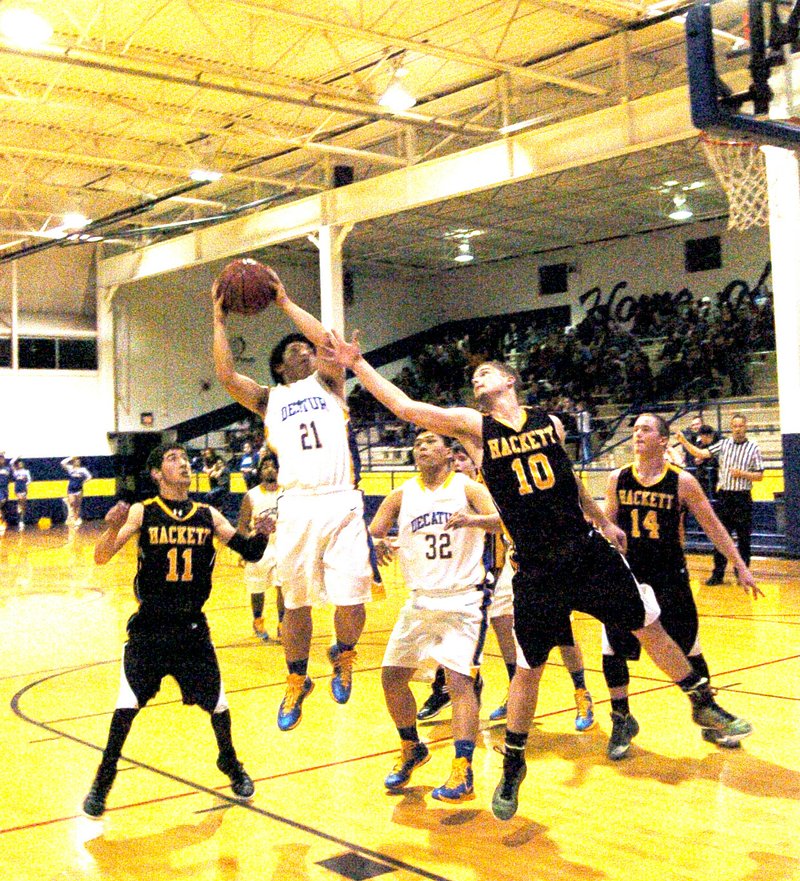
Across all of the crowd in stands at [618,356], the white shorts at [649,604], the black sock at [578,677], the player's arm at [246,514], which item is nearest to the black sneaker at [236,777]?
the white shorts at [649,604]

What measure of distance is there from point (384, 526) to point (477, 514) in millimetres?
546

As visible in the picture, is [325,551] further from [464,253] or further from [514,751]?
[464,253]

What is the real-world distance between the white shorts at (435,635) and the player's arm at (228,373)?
4.06ft

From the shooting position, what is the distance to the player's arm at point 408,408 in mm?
4461

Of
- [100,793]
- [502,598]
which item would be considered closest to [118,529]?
[100,793]

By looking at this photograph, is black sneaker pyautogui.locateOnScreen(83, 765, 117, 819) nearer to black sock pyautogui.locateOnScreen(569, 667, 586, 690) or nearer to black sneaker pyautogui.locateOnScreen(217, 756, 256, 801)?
black sneaker pyautogui.locateOnScreen(217, 756, 256, 801)

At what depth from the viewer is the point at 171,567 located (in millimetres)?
4879

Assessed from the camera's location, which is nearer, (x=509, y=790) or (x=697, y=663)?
(x=509, y=790)

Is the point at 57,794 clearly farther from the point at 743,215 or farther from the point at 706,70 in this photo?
the point at 743,215

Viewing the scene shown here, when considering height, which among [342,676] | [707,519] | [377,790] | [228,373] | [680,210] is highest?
[680,210]

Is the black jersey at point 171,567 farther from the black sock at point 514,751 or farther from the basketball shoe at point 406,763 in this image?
the black sock at point 514,751

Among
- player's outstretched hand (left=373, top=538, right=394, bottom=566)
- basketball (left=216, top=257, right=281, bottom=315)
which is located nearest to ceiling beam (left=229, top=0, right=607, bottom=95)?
basketball (left=216, top=257, right=281, bottom=315)

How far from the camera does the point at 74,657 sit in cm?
923

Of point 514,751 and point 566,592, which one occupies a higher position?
point 566,592
